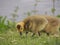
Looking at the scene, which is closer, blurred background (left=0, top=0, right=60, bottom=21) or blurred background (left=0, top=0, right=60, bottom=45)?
blurred background (left=0, top=0, right=60, bottom=45)

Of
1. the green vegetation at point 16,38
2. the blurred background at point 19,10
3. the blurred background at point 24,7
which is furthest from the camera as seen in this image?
the blurred background at point 24,7

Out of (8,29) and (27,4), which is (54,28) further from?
(27,4)

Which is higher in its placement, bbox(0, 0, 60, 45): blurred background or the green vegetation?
bbox(0, 0, 60, 45): blurred background

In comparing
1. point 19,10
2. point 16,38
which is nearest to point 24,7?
point 19,10

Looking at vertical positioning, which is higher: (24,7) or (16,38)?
(24,7)

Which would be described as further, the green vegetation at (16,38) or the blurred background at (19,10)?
the blurred background at (19,10)

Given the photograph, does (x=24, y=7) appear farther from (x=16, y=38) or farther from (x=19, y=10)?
(x=16, y=38)

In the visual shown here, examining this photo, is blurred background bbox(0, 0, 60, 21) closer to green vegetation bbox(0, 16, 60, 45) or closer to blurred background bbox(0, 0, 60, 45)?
blurred background bbox(0, 0, 60, 45)

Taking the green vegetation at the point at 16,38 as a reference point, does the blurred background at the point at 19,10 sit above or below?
above

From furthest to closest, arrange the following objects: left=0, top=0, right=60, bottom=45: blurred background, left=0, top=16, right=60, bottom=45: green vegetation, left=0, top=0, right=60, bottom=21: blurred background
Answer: left=0, top=0, right=60, bottom=21: blurred background → left=0, top=0, right=60, bottom=45: blurred background → left=0, top=16, right=60, bottom=45: green vegetation

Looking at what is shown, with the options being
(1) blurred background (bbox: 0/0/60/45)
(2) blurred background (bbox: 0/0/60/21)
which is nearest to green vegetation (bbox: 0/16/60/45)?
(1) blurred background (bbox: 0/0/60/45)

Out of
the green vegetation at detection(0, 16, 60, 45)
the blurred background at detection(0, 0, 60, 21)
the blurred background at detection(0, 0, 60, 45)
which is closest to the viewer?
the green vegetation at detection(0, 16, 60, 45)

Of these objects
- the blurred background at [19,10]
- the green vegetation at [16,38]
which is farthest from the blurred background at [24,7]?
the green vegetation at [16,38]

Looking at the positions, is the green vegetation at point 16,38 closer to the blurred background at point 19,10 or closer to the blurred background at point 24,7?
the blurred background at point 19,10
